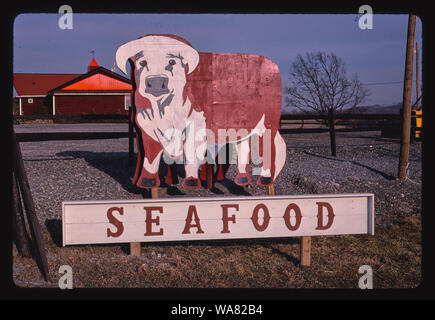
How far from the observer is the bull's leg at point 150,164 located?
4.23 metres

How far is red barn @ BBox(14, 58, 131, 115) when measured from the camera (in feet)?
16.0

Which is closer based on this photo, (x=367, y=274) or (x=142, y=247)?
(x=367, y=274)

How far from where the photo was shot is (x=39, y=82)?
21.0ft

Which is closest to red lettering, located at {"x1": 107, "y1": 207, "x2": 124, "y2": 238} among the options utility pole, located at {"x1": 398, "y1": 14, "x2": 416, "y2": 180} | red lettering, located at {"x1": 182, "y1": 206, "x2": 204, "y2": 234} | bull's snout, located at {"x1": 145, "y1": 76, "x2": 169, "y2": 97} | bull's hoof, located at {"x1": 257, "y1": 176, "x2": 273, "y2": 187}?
red lettering, located at {"x1": 182, "y1": 206, "x2": 204, "y2": 234}

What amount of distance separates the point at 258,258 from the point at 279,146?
129cm

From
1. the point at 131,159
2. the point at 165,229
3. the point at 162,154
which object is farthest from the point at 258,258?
the point at 131,159

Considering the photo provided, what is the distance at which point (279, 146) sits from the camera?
443 centimetres

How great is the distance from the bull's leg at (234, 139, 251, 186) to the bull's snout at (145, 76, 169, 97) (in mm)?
1028

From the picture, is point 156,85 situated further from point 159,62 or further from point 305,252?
point 305,252

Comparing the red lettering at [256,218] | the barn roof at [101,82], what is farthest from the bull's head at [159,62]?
the red lettering at [256,218]

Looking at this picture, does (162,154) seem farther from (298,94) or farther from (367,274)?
(367,274)

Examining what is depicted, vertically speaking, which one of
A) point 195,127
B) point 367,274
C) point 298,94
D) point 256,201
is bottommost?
point 367,274

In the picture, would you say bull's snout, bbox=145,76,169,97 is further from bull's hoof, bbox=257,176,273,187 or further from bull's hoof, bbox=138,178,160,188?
bull's hoof, bbox=257,176,273,187

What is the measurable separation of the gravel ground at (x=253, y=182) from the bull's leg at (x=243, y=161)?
1.85ft
